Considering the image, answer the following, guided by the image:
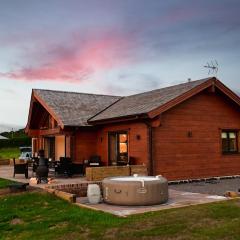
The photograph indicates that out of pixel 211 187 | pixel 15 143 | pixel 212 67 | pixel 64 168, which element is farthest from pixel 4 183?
pixel 15 143

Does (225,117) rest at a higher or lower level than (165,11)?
lower

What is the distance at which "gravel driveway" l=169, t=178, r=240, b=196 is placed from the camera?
16.0 metres

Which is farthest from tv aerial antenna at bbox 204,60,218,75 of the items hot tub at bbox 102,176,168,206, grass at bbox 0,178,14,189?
grass at bbox 0,178,14,189

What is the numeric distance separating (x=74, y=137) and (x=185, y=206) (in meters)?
10.8

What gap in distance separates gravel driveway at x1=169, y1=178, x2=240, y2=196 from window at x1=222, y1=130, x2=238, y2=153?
92.4 inches

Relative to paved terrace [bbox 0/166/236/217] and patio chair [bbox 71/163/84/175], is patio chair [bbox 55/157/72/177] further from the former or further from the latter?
paved terrace [bbox 0/166/236/217]

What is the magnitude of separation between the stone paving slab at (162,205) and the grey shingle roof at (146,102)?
4.77 metres

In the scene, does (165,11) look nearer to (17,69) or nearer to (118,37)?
(118,37)

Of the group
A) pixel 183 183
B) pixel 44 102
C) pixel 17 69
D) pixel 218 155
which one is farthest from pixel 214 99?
pixel 17 69

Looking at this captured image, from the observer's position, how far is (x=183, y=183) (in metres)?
19.0

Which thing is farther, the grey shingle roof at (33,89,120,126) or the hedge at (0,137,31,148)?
the hedge at (0,137,31,148)

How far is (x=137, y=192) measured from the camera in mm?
12688

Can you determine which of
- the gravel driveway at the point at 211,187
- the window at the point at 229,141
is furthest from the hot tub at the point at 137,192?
the window at the point at 229,141

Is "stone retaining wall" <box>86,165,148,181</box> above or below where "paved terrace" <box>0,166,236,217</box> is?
above
